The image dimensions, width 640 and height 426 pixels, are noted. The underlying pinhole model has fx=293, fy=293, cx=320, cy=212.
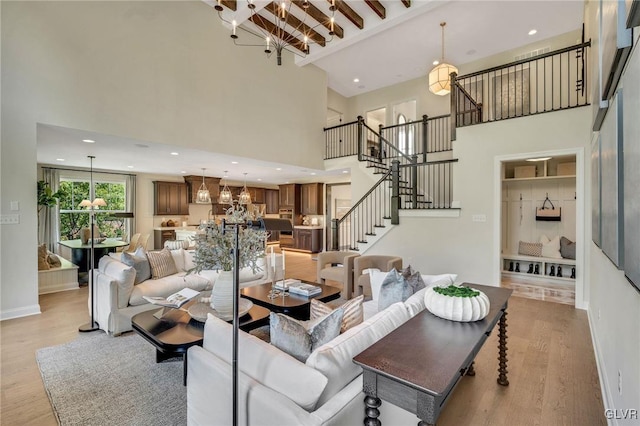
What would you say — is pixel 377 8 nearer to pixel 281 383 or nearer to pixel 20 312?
pixel 281 383

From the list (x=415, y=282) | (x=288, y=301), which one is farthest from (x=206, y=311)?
(x=415, y=282)

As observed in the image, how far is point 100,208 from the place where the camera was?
833 cm

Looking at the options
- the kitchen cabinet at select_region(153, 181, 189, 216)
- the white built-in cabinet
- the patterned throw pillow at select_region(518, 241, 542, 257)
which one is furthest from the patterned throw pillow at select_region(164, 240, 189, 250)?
the patterned throw pillow at select_region(518, 241, 542, 257)

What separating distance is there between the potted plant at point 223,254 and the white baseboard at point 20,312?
3179 mm

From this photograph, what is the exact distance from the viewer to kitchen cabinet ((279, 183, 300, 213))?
36.2 feet

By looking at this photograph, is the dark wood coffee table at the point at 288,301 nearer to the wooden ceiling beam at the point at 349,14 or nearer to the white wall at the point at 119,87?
the white wall at the point at 119,87

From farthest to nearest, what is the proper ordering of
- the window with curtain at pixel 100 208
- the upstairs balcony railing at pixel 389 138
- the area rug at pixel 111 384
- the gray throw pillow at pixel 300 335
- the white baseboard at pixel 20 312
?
Result: the window with curtain at pixel 100 208
the upstairs balcony railing at pixel 389 138
the white baseboard at pixel 20 312
the area rug at pixel 111 384
the gray throw pillow at pixel 300 335

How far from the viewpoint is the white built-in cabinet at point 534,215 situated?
543 cm

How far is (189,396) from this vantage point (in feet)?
5.76

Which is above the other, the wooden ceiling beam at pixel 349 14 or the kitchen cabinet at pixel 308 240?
the wooden ceiling beam at pixel 349 14

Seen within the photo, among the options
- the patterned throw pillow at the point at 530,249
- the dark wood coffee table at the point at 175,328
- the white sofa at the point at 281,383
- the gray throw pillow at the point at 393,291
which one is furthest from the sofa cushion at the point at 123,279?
the patterned throw pillow at the point at 530,249

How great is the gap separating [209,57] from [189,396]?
5589 millimetres

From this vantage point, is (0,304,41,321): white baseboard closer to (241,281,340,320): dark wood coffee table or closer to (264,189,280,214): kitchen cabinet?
(241,281,340,320): dark wood coffee table

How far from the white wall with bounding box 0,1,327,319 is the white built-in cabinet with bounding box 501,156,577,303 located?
16.4 ft
